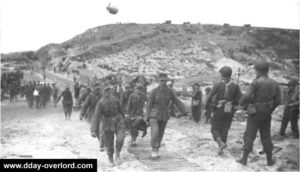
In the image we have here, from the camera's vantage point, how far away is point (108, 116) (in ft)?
27.5

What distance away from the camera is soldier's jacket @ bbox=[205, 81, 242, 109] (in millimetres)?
8664

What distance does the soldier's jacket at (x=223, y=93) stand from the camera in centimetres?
866

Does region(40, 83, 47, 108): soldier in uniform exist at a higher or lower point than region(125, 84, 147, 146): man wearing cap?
lower

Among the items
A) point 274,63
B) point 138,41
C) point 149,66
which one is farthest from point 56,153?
point 138,41

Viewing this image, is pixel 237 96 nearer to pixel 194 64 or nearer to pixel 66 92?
pixel 66 92

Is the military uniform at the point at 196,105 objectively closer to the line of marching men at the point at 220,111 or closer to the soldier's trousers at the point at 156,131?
the line of marching men at the point at 220,111

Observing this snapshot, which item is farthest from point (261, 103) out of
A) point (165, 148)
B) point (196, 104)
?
point (196, 104)

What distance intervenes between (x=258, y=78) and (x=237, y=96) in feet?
3.48

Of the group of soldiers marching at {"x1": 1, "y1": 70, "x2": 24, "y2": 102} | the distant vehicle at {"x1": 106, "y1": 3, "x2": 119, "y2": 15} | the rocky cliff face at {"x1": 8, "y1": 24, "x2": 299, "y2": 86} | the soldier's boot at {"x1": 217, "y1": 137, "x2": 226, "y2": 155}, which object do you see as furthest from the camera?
the rocky cliff face at {"x1": 8, "y1": 24, "x2": 299, "y2": 86}

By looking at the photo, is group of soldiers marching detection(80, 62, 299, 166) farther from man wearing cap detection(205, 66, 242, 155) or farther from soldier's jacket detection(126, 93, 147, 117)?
soldier's jacket detection(126, 93, 147, 117)

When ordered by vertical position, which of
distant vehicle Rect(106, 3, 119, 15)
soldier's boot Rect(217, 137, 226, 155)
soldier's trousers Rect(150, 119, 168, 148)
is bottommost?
soldier's boot Rect(217, 137, 226, 155)

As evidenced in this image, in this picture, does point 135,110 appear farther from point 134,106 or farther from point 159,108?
point 159,108

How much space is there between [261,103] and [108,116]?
3.00 metres

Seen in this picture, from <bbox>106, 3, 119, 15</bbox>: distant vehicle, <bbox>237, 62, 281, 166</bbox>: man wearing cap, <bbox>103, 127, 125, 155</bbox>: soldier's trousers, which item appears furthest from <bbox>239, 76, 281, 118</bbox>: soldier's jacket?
<bbox>106, 3, 119, 15</bbox>: distant vehicle
